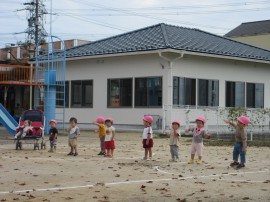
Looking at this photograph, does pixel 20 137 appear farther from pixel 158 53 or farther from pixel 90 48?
pixel 90 48

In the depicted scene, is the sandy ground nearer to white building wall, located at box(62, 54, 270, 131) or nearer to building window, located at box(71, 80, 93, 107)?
white building wall, located at box(62, 54, 270, 131)

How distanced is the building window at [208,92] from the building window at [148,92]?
98.3 inches

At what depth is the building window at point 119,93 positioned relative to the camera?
27.6 m

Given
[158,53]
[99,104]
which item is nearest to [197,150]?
[158,53]

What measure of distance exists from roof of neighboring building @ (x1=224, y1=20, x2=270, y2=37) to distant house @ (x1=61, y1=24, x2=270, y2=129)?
2296cm

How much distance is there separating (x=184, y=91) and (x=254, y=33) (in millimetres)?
29381

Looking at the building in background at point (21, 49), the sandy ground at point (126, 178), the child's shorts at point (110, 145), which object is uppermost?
the building in background at point (21, 49)

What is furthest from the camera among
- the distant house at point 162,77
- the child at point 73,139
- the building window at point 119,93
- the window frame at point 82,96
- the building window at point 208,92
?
the window frame at point 82,96

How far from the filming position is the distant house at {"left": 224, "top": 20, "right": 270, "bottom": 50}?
50.8 m

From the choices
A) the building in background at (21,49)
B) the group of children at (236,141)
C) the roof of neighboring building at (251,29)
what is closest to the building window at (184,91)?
the group of children at (236,141)

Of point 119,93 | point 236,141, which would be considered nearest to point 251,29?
point 119,93

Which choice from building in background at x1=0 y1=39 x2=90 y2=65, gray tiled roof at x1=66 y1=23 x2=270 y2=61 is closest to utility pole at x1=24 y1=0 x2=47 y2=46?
building in background at x1=0 y1=39 x2=90 y2=65

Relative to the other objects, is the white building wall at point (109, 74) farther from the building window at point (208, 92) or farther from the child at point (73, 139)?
the child at point (73, 139)

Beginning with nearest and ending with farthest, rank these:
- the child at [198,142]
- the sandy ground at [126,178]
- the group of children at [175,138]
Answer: the sandy ground at [126,178] → the group of children at [175,138] → the child at [198,142]
